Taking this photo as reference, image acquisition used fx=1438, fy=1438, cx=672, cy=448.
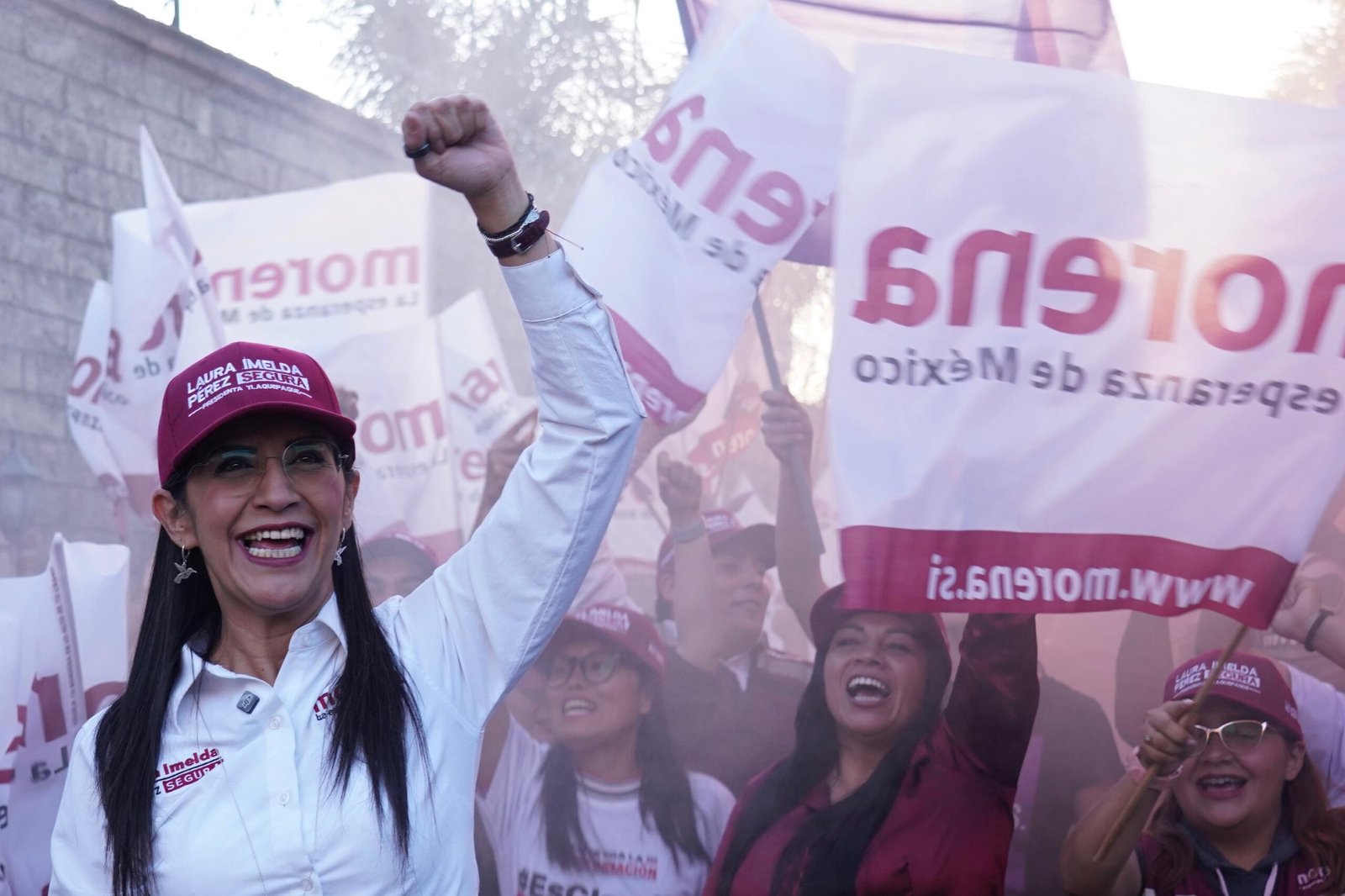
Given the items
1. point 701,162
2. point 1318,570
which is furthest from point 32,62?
point 1318,570

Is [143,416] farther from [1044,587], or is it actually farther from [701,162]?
[1044,587]

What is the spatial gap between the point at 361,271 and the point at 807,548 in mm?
1906

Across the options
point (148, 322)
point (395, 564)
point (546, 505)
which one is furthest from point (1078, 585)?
point (148, 322)

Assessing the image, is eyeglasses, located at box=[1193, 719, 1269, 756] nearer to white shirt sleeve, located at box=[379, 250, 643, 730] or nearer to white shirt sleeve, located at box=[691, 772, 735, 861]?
white shirt sleeve, located at box=[691, 772, 735, 861]

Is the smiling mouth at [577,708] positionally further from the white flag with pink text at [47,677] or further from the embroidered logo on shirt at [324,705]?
the embroidered logo on shirt at [324,705]

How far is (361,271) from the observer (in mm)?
4715

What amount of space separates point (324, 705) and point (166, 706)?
182 millimetres

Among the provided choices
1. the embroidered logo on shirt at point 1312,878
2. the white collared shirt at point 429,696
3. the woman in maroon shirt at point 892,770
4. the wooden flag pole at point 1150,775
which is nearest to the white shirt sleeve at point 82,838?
the white collared shirt at point 429,696

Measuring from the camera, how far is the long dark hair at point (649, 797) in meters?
3.38

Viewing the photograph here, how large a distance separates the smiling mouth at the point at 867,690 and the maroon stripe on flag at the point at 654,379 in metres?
0.73

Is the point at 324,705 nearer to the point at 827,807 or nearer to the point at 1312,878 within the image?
the point at 827,807

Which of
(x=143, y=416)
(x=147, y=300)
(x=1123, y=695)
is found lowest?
(x=1123, y=695)

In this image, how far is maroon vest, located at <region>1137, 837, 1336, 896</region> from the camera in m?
2.80

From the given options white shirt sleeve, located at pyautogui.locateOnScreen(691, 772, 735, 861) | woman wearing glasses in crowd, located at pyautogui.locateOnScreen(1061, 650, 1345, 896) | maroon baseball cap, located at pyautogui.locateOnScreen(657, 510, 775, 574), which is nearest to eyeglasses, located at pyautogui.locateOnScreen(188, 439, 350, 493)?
woman wearing glasses in crowd, located at pyautogui.locateOnScreen(1061, 650, 1345, 896)
